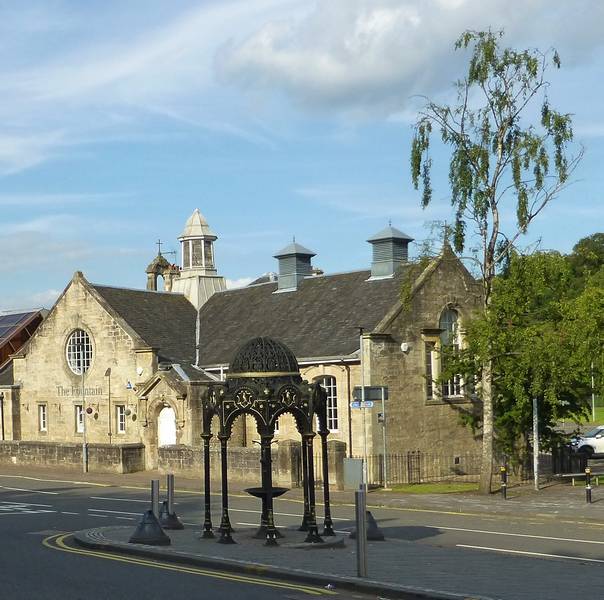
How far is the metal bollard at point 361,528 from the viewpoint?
13.9 metres

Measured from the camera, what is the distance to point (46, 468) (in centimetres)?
4319

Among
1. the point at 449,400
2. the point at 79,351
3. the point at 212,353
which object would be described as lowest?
the point at 449,400

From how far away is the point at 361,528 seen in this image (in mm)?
13914

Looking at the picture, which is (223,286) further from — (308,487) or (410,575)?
(410,575)

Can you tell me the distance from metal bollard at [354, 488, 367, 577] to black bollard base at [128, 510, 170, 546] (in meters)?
5.00

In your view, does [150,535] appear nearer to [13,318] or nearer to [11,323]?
A: [11,323]

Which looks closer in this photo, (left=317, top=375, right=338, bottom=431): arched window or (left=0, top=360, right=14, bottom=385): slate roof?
(left=317, top=375, right=338, bottom=431): arched window

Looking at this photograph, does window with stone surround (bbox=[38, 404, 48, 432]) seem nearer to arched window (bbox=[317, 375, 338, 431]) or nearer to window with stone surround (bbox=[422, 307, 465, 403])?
arched window (bbox=[317, 375, 338, 431])

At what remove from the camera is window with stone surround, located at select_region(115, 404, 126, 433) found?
4409 cm

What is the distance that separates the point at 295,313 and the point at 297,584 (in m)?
28.5

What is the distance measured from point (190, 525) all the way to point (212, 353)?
21870mm

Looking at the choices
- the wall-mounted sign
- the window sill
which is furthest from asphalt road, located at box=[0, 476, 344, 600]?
the wall-mounted sign

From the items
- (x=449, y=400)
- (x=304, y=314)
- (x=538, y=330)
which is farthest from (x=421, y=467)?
(x=538, y=330)

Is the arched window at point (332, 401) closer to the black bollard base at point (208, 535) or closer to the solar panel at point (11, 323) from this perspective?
the black bollard base at point (208, 535)
